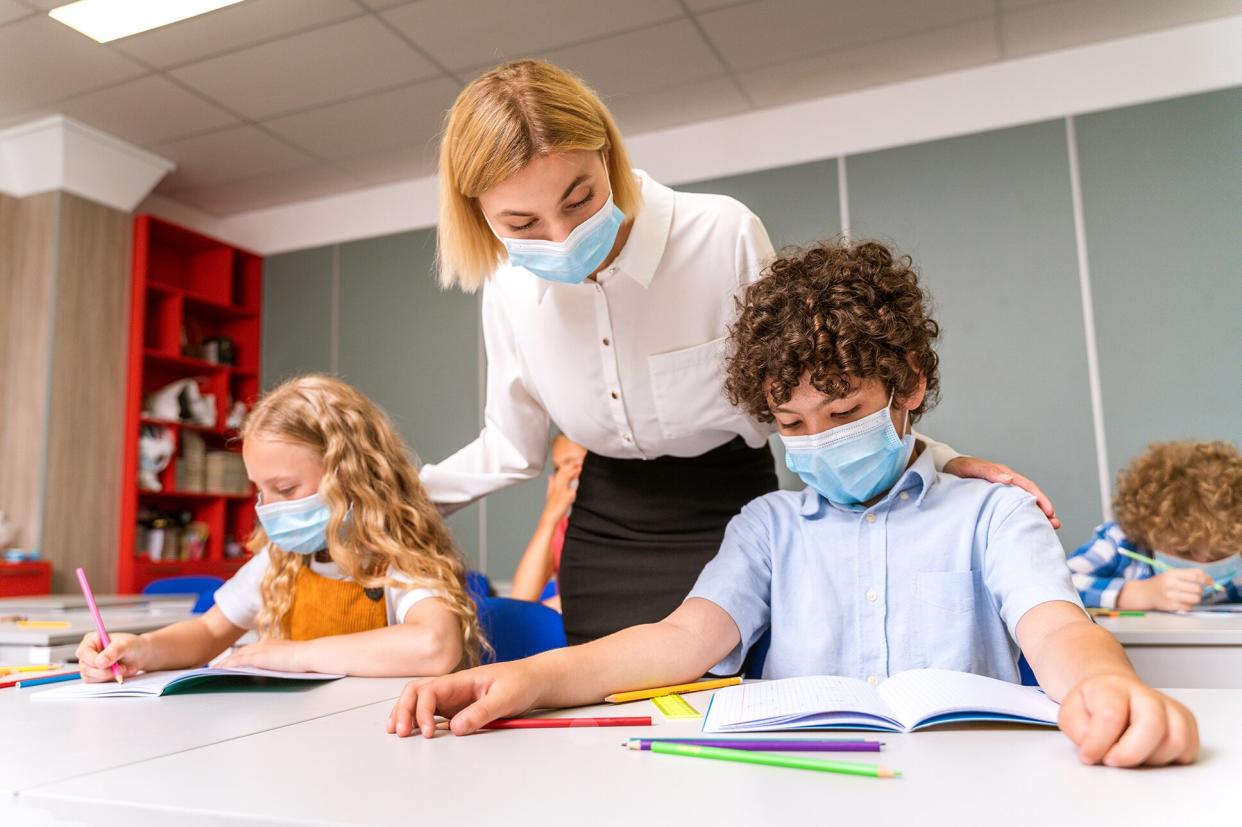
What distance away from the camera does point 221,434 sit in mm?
5031

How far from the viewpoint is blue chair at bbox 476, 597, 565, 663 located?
5.41ft

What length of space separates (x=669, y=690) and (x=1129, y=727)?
0.47 metres

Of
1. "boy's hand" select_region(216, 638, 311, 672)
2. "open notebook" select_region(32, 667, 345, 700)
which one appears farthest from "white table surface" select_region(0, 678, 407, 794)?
"boy's hand" select_region(216, 638, 311, 672)

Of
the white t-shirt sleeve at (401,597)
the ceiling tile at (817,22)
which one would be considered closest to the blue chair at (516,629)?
the white t-shirt sleeve at (401,597)

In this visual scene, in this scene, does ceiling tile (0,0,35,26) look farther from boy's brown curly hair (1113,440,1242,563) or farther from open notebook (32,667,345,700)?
boy's brown curly hair (1113,440,1242,563)

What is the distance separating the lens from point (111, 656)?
129cm

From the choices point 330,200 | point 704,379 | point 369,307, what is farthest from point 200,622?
point 330,200

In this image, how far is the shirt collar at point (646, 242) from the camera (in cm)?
151

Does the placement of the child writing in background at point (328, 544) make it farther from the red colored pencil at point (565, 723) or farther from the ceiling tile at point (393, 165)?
the ceiling tile at point (393, 165)

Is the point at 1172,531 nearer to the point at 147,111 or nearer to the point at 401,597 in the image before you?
the point at 401,597

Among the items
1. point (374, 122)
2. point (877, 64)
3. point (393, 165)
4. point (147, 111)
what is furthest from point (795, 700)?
point (393, 165)

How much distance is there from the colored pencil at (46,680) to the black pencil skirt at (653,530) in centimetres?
75

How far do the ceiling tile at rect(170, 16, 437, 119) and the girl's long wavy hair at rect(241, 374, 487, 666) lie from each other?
225 centimetres

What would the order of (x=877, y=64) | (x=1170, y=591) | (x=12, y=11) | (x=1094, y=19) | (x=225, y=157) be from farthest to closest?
(x=225, y=157) < (x=877, y=64) < (x=1094, y=19) < (x=12, y=11) < (x=1170, y=591)
